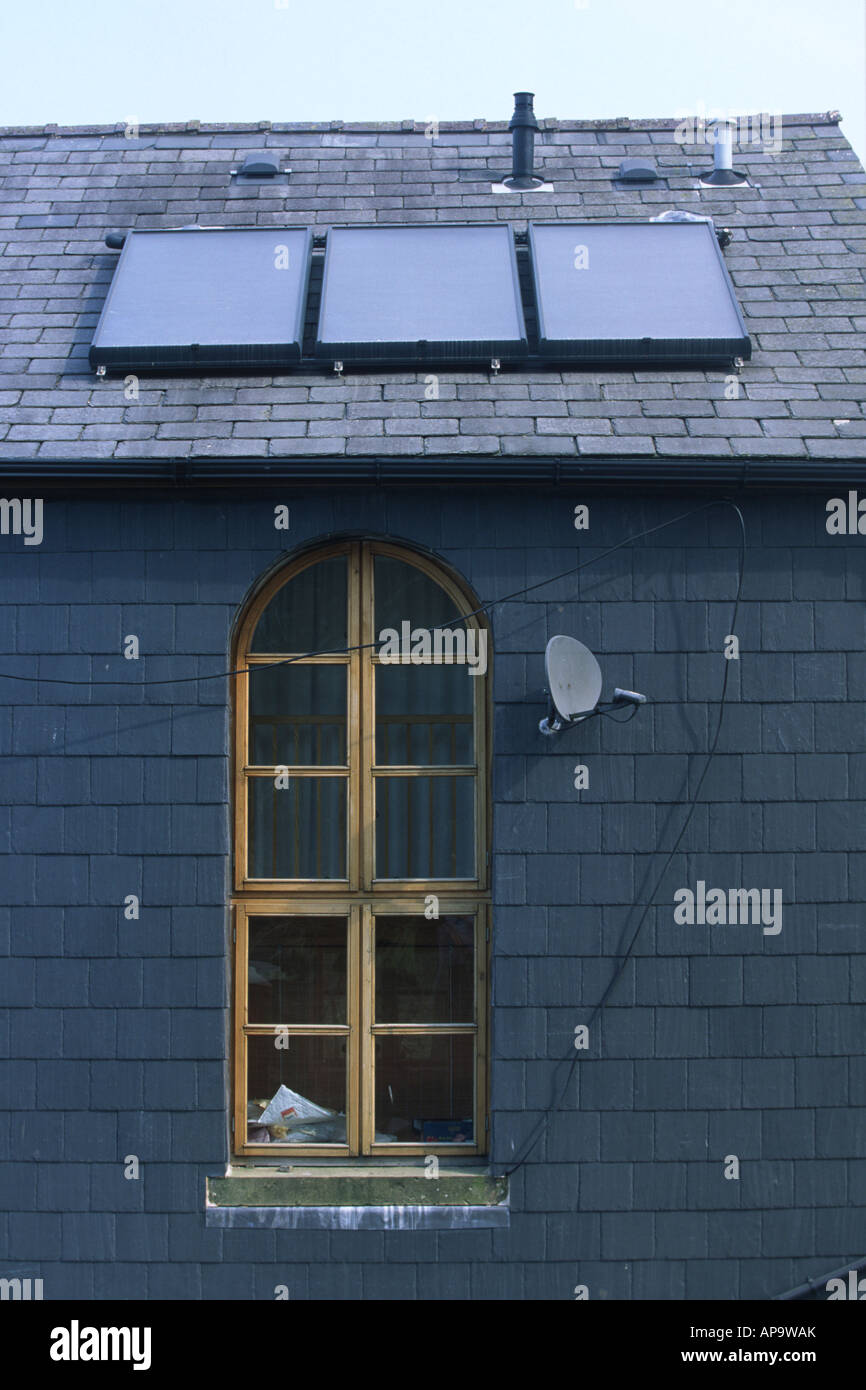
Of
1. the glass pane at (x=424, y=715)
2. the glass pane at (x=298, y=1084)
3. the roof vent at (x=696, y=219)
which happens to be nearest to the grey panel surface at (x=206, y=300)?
the glass pane at (x=424, y=715)

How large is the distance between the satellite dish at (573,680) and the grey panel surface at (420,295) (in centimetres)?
194

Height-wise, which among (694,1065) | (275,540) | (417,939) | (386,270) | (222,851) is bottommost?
(694,1065)

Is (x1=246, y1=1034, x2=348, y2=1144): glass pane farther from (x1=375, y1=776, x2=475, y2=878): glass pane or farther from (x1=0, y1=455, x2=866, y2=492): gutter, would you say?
(x1=0, y1=455, x2=866, y2=492): gutter

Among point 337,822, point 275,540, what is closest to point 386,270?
point 275,540

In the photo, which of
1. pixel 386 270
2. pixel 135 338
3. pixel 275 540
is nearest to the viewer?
pixel 275 540

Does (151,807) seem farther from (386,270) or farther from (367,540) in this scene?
(386,270)

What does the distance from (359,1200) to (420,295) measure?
512 cm

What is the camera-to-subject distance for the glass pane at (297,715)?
6.67 m

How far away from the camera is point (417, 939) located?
6613mm

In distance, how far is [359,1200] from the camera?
20.6ft

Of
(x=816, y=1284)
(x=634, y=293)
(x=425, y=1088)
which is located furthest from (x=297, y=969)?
(x=634, y=293)

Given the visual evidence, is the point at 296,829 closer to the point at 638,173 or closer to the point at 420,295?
the point at 420,295

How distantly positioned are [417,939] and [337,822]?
76 centimetres

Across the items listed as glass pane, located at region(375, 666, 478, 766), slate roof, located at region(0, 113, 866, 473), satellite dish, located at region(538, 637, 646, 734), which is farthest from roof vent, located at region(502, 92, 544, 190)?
satellite dish, located at region(538, 637, 646, 734)
